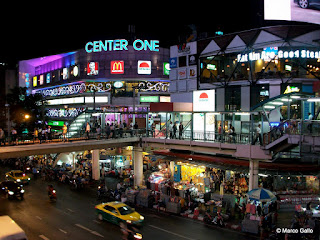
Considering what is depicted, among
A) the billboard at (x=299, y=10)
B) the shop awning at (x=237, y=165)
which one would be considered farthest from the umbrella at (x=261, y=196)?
the billboard at (x=299, y=10)

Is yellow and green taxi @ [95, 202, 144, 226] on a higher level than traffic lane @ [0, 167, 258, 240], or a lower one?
higher

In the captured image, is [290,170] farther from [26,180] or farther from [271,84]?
[26,180]

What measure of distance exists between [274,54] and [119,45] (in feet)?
101

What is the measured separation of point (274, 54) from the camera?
84.0ft

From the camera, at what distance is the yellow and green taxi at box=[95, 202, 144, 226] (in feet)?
60.2

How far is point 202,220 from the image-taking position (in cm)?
2038

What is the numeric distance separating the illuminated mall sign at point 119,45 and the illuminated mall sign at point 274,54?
2596cm

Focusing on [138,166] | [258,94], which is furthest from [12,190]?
[258,94]

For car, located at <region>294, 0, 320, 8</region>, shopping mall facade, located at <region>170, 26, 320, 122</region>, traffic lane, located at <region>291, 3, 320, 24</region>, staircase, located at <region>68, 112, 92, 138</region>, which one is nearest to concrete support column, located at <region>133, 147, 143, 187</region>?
staircase, located at <region>68, 112, 92, 138</region>

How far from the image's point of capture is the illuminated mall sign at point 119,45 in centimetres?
5038

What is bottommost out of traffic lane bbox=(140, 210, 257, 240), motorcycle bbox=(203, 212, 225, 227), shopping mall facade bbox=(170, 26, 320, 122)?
traffic lane bbox=(140, 210, 257, 240)

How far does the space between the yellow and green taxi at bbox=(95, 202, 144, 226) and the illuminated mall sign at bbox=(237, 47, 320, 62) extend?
17.3 m

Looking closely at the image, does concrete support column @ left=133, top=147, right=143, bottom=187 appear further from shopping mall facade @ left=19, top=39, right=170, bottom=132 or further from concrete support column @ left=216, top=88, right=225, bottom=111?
shopping mall facade @ left=19, top=39, right=170, bottom=132

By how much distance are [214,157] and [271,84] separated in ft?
27.7
